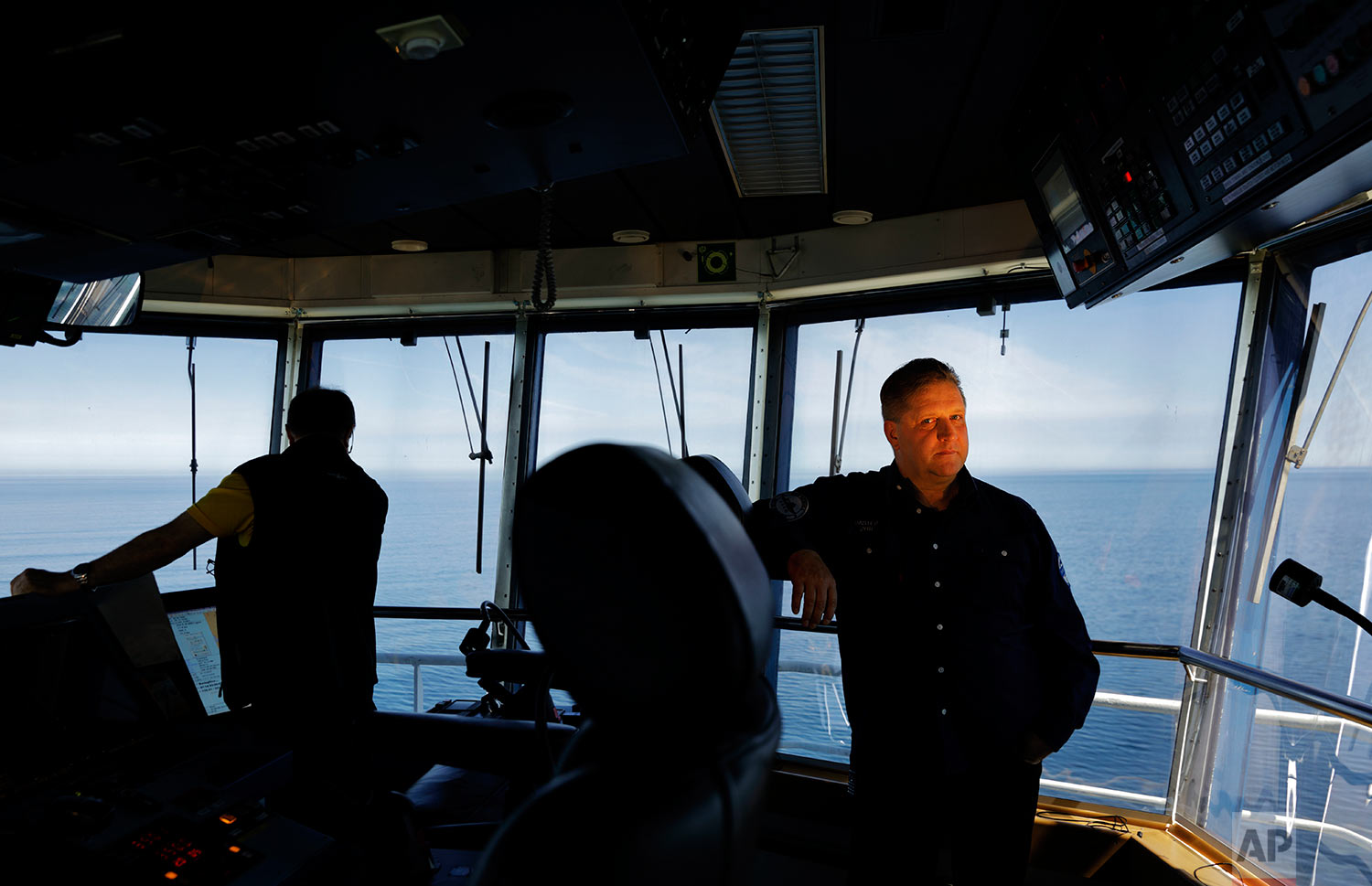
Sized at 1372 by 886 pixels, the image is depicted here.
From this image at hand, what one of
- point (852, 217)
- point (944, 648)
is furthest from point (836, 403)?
point (944, 648)

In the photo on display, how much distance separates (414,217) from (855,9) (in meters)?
2.34

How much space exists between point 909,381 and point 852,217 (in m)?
1.86

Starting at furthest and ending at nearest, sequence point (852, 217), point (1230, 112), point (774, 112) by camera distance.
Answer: point (852, 217) < point (774, 112) < point (1230, 112)

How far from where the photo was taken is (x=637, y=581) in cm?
51

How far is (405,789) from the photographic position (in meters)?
2.12

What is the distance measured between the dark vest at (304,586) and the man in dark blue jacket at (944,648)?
1.05 meters

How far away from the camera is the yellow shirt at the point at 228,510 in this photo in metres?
1.92

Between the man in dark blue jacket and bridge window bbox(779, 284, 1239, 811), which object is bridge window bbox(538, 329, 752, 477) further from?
the man in dark blue jacket

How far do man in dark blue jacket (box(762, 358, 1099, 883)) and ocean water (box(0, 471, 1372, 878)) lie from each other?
12 cm

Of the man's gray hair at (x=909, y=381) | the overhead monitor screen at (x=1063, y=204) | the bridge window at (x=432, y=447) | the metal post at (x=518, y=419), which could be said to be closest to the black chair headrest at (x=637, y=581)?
the man's gray hair at (x=909, y=381)

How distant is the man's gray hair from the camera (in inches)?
73.8

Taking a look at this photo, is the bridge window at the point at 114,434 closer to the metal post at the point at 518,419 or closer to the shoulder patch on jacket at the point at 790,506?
the metal post at the point at 518,419

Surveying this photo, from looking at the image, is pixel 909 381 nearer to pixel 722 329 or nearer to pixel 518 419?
pixel 722 329


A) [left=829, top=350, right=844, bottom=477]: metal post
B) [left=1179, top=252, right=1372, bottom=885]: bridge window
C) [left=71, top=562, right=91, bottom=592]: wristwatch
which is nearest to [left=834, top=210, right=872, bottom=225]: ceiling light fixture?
[left=829, top=350, right=844, bottom=477]: metal post
